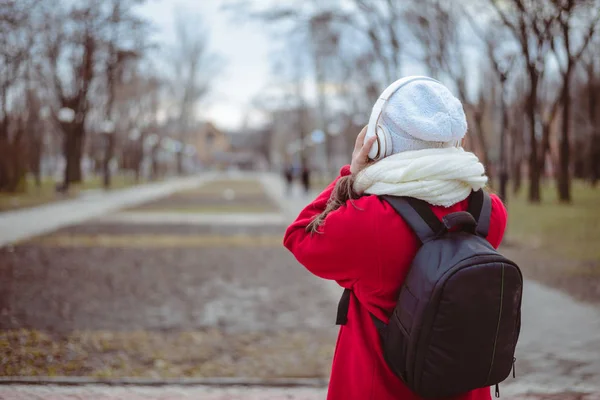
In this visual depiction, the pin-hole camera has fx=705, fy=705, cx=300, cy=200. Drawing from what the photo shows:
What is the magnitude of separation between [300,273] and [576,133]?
159ft

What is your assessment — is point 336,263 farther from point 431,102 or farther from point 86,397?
point 86,397

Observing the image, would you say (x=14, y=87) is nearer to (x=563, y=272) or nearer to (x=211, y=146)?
(x=563, y=272)

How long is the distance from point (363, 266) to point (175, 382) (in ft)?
10.4

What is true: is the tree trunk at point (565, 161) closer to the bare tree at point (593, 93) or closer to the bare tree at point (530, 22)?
the bare tree at point (593, 93)

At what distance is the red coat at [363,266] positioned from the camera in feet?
6.40

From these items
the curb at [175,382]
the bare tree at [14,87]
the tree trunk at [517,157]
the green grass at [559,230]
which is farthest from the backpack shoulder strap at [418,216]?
the tree trunk at [517,157]

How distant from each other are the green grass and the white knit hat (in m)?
11.2

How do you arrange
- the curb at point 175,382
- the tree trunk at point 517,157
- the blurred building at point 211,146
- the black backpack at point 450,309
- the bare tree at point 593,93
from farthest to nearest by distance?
the blurred building at point 211,146, the tree trunk at point 517,157, the bare tree at point 593,93, the curb at point 175,382, the black backpack at point 450,309

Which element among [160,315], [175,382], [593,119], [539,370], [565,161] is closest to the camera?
[175,382]

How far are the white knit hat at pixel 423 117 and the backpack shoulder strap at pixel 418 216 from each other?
0.17 meters

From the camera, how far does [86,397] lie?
4.39m

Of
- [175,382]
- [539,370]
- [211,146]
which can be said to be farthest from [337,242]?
[211,146]

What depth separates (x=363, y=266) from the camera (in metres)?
2.00

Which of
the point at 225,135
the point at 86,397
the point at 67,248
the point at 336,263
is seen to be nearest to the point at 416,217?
the point at 336,263
